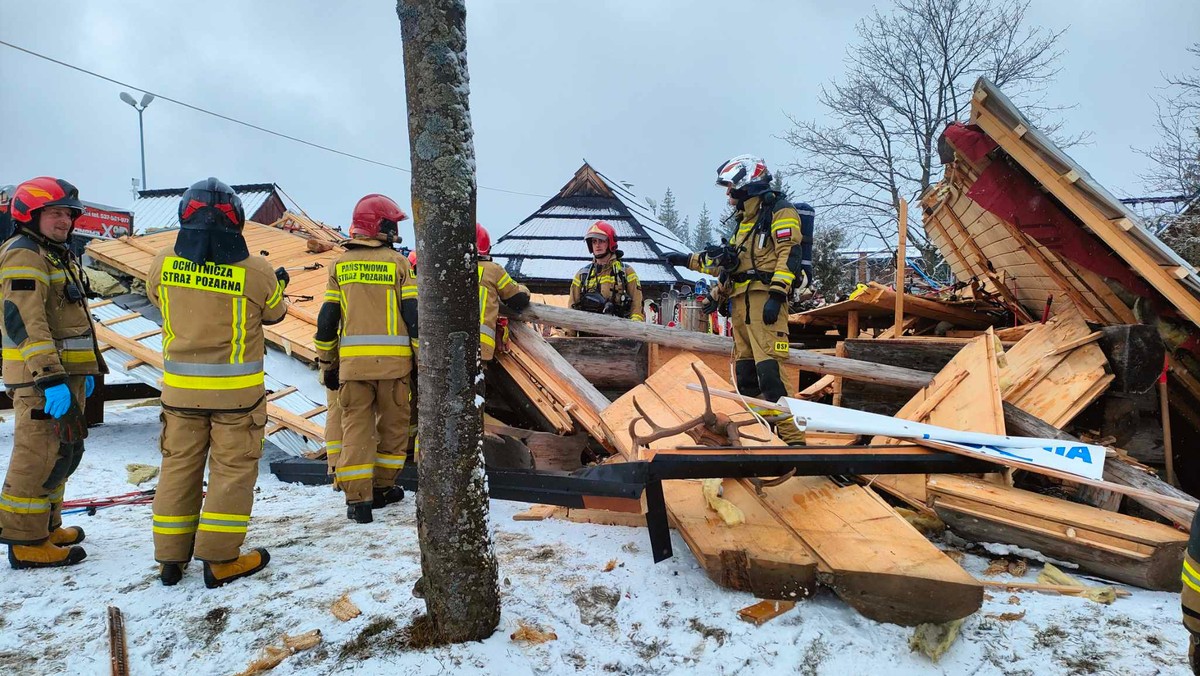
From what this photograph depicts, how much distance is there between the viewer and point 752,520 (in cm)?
308

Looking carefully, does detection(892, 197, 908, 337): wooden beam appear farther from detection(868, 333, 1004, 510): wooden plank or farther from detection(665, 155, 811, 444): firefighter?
detection(665, 155, 811, 444): firefighter

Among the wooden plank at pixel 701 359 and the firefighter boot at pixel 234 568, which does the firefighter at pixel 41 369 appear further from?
the wooden plank at pixel 701 359

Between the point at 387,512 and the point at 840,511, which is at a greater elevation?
the point at 840,511

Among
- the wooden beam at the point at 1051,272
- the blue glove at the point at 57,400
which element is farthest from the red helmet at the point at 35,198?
the wooden beam at the point at 1051,272

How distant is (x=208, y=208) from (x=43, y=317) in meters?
1.10

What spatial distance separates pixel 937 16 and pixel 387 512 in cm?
2461

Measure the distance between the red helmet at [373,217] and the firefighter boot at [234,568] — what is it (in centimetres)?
214

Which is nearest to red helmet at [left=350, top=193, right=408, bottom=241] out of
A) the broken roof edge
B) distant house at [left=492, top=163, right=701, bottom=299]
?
the broken roof edge

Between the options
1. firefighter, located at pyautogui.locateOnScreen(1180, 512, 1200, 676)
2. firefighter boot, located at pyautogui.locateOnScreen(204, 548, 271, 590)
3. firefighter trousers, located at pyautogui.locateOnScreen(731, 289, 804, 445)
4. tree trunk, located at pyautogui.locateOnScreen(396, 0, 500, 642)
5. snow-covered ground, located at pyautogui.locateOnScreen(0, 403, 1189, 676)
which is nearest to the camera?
firefighter, located at pyautogui.locateOnScreen(1180, 512, 1200, 676)

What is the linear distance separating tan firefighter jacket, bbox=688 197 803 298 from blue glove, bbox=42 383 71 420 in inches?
154

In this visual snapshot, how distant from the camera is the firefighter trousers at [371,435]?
3.96m

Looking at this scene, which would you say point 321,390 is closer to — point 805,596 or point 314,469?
point 314,469

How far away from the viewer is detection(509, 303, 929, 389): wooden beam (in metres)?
5.06

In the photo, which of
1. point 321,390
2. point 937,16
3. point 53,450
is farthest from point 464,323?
point 937,16
